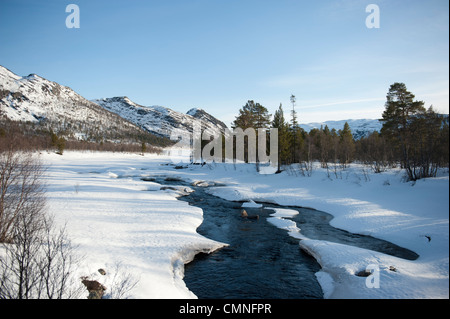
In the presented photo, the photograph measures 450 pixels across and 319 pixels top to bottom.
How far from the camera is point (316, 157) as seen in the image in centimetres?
6219

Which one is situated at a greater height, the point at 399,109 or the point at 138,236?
the point at 399,109

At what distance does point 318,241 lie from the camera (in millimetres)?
13766

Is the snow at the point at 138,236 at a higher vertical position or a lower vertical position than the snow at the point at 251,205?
higher

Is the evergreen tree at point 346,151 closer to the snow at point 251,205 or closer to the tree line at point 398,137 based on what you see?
the tree line at point 398,137

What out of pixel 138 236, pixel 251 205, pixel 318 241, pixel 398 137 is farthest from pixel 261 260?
pixel 398 137

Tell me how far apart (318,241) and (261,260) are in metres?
4.18

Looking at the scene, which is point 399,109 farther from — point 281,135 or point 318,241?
point 318,241

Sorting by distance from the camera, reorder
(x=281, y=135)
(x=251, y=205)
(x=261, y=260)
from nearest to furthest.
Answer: (x=261, y=260) → (x=251, y=205) → (x=281, y=135)

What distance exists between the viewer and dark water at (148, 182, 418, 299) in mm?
9367

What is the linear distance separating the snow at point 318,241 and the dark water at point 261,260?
602mm

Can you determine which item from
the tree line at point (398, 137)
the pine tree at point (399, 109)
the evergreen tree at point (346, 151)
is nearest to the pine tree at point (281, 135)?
the tree line at point (398, 137)

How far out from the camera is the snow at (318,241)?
8953mm
